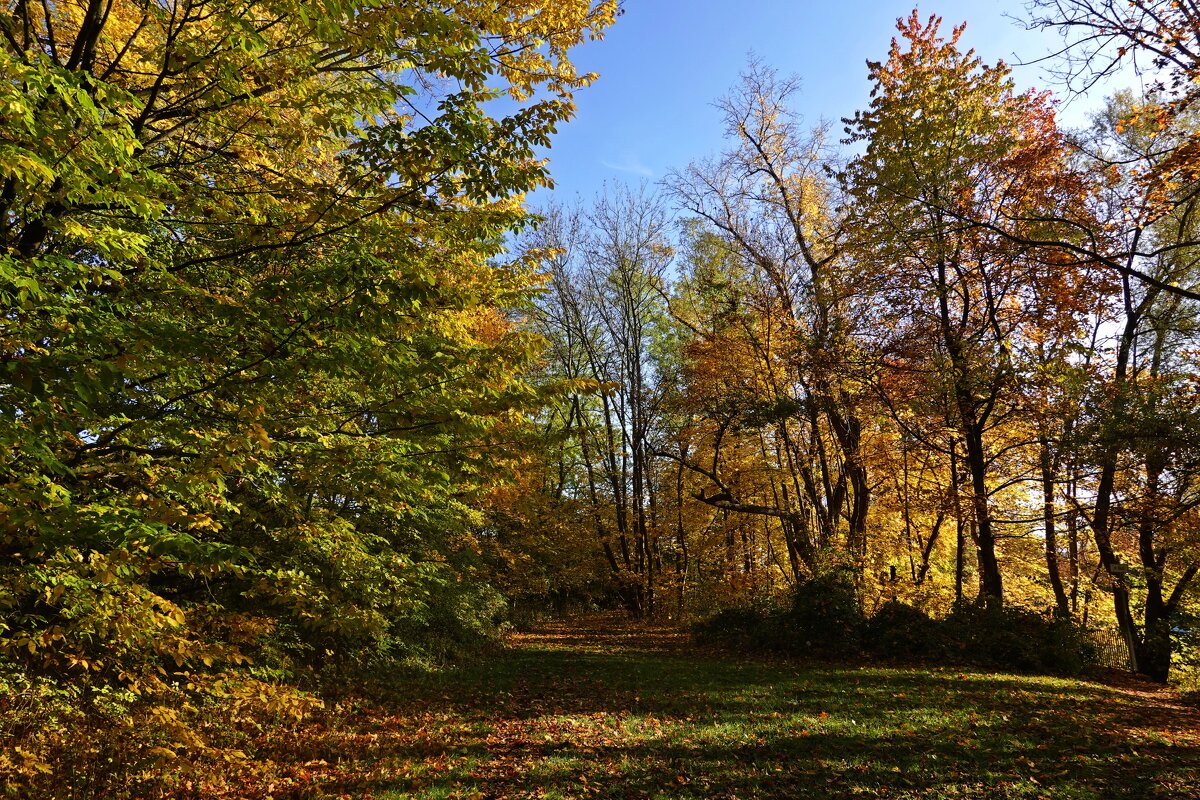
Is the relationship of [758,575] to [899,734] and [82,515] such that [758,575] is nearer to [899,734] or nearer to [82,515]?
[899,734]

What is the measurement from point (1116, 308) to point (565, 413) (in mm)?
21503

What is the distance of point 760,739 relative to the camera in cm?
724

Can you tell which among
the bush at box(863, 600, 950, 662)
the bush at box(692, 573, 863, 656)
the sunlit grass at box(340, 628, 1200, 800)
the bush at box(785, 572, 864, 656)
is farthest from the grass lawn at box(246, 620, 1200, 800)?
the bush at box(692, 573, 863, 656)

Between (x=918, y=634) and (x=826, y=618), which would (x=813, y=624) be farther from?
(x=918, y=634)

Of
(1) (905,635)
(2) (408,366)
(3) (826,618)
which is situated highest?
(2) (408,366)

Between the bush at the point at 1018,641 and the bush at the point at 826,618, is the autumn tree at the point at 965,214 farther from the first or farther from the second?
the bush at the point at 826,618

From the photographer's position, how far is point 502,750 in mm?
6945

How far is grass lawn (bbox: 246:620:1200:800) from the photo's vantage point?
5801mm

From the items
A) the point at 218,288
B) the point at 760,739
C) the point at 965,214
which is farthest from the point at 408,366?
the point at 965,214

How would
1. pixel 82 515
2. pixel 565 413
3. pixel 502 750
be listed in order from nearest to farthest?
pixel 82 515 → pixel 502 750 → pixel 565 413

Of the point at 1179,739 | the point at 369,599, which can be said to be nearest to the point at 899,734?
the point at 1179,739

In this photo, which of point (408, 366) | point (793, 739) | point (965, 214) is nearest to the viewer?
point (408, 366)

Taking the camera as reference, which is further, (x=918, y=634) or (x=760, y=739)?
(x=918, y=634)

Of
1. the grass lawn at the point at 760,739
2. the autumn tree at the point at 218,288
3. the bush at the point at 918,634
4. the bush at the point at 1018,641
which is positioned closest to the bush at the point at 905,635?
the bush at the point at 918,634
